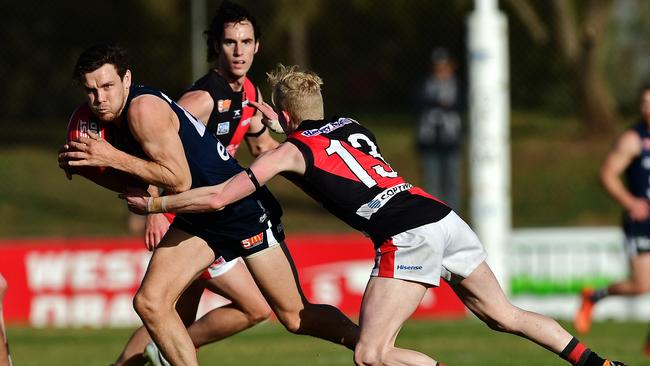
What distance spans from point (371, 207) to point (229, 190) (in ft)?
2.60

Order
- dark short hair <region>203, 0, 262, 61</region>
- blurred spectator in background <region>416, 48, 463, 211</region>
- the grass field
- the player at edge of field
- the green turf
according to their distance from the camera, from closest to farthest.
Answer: the player at edge of field, dark short hair <region>203, 0, 262, 61</region>, the grass field, blurred spectator in background <region>416, 48, 463, 211</region>, the green turf

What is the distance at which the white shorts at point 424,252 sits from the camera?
6.80 meters

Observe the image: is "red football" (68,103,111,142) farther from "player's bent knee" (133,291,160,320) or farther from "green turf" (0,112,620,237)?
"green turf" (0,112,620,237)

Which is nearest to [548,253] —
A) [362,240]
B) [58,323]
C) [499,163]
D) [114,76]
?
[499,163]

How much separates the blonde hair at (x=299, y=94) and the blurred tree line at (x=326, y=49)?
1247cm

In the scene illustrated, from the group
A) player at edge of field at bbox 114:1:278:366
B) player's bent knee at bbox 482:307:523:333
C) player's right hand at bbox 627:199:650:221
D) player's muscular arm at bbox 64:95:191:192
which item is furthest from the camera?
player's right hand at bbox 627:199:650:221

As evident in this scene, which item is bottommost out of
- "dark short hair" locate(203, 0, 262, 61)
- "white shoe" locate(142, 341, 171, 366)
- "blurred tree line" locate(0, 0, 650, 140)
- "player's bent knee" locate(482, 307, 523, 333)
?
"white shoe" locate(142, 341, 171, 366)

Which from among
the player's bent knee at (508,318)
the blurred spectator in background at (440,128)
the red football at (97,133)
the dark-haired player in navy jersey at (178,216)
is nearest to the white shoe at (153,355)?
the dark-haired player in navy jersey at (178,216)

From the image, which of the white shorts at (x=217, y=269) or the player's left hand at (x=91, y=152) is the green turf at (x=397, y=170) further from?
the player's left hand at (x=91, y=152)

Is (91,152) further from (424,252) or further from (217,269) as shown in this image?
(424,252)

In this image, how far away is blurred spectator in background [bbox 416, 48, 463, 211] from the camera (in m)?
16.7

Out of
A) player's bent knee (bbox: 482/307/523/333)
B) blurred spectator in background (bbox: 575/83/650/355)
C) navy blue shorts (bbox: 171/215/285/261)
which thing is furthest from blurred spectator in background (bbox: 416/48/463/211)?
player's bent knee (bbox: 482/307/523/333)

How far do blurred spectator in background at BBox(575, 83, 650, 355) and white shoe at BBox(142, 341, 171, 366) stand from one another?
5.53 metres

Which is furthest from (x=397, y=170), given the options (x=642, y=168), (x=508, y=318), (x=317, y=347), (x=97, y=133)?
(x=97, y=133)
